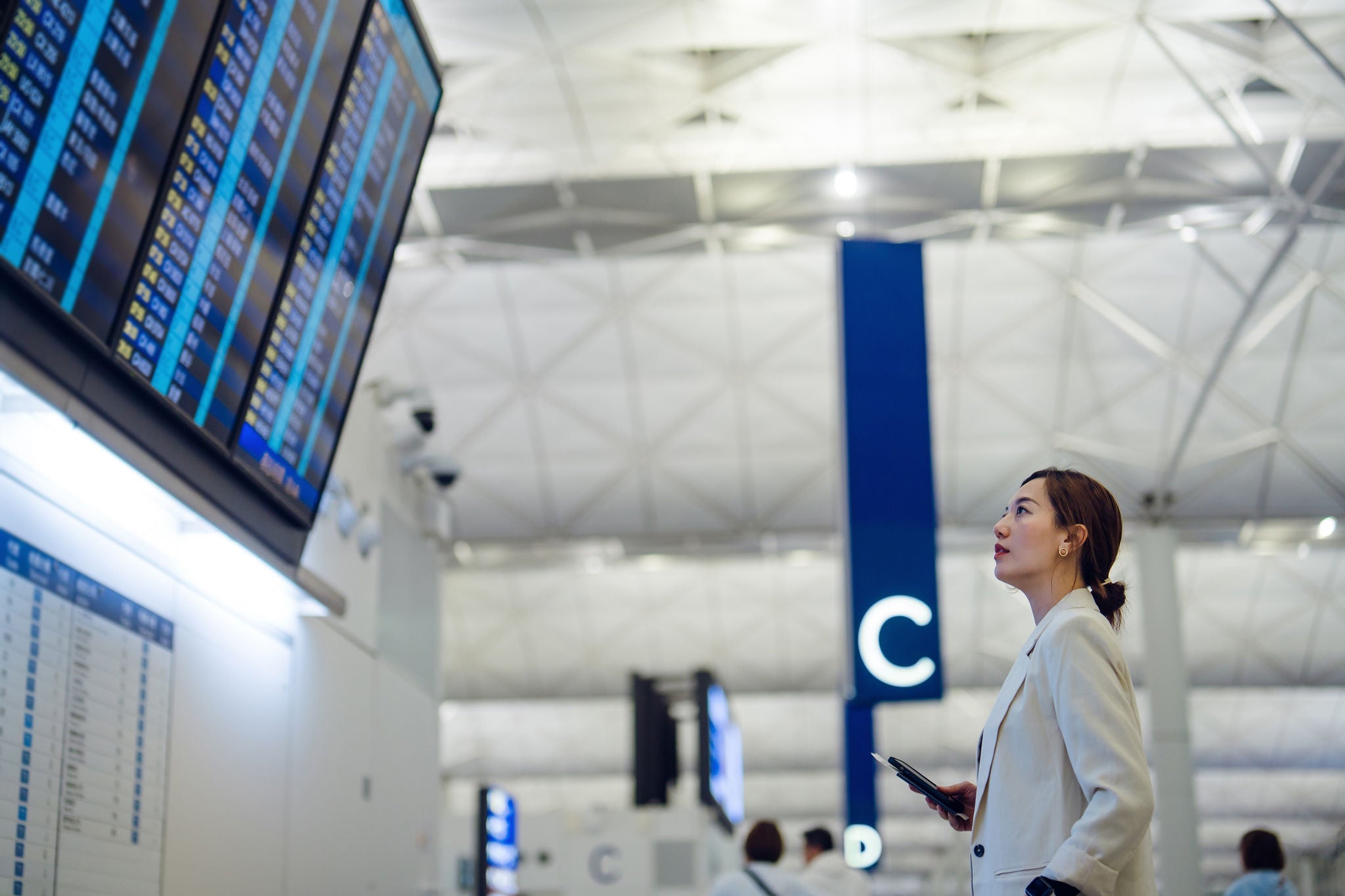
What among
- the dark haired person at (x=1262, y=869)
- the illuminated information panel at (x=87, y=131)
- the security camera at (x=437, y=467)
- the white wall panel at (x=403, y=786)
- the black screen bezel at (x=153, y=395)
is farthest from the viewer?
the security camera at (x=437, y=467)

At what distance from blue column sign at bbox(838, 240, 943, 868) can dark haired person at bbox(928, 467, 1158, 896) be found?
8.10 metres

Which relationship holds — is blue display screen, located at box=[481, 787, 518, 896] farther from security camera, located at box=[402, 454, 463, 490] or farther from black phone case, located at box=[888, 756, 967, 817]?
black phone case, located at box=[888, 756, 967, 817]

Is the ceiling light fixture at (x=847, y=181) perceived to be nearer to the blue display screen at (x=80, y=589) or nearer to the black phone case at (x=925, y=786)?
the blue display screen at (x=80, y=589)

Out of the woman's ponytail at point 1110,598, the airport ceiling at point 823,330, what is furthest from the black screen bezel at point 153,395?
the airport ceiling at point 823,330

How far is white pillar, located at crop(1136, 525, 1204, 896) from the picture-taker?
2559 cm

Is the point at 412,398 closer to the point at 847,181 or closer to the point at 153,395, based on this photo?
the point at 153,395

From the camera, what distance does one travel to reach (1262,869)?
32.5 feet

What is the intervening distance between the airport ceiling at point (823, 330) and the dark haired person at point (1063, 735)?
11.0m

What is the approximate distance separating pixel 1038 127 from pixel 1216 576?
1891 centimetres

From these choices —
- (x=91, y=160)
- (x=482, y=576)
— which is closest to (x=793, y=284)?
(x=482, y=576)

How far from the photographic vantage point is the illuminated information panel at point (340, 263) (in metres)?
7.85

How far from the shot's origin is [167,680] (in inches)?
311

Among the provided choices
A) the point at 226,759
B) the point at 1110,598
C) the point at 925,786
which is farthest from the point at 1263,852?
the point at 226,759

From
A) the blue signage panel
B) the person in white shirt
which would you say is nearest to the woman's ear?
the person in white shirt
